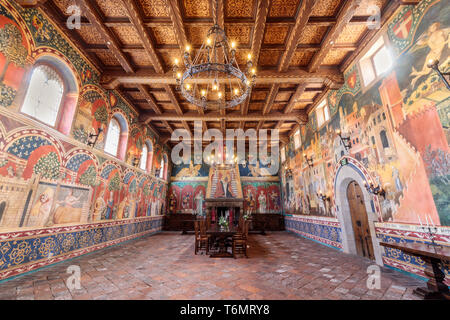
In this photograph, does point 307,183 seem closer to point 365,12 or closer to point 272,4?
point 365,12

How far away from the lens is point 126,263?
466 centimetres

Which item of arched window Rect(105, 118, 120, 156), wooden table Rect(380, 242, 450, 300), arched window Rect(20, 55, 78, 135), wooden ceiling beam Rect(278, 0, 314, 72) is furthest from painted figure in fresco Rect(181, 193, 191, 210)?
wooden table Rect(380, 242, 450, 300)

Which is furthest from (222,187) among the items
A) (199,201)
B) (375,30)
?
(375,30)

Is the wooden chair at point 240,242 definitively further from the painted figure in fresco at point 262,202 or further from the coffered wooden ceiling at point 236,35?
the painted figure in fresco at point 262,202

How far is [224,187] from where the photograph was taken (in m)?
12.8

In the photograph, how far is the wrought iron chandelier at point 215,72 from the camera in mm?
3248

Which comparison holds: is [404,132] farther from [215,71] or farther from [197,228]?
[197,228]

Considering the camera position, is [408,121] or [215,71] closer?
[215,71]

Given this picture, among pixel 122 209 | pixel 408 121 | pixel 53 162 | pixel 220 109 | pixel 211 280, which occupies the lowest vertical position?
pixel 211 280

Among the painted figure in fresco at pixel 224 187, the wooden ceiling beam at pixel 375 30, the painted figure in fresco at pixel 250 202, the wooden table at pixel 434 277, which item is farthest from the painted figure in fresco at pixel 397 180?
the painted figure in fresco at pixel 250 202

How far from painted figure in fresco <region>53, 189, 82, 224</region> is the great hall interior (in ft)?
0.12

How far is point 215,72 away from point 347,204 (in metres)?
6.38

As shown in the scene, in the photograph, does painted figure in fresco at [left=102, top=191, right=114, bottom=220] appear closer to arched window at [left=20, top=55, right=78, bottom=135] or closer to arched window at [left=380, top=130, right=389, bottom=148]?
arched window at [left=20, top=55, right=78, bottom=135]

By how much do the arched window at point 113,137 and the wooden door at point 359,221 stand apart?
9358 millimetres
